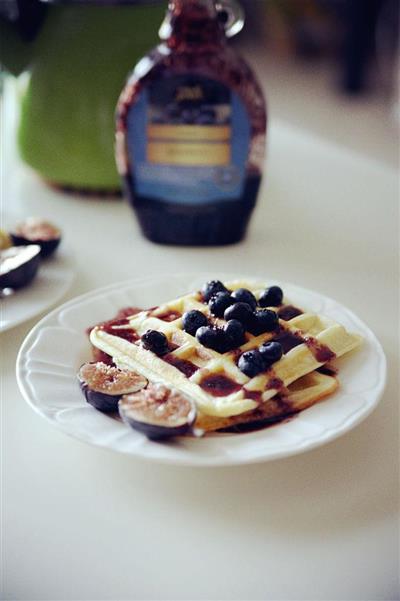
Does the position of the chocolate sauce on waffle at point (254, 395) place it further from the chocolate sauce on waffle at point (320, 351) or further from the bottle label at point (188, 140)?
the bottle label at point (188, 140)

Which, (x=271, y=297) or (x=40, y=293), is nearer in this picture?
(x=271, y=297)

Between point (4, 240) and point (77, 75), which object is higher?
point (77, 75)

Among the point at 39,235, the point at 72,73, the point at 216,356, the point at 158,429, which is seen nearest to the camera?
the point at 158,429

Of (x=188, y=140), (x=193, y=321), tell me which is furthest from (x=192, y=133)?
(x=193, y=321)

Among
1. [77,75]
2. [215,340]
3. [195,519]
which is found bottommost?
[195,519]

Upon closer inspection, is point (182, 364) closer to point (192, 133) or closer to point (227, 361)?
point (227, 361)

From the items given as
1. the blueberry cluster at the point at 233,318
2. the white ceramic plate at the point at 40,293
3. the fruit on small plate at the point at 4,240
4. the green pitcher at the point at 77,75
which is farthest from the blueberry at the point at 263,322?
the green pitcher at the point at 77,75

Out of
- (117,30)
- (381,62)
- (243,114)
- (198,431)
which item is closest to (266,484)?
(198,431)
